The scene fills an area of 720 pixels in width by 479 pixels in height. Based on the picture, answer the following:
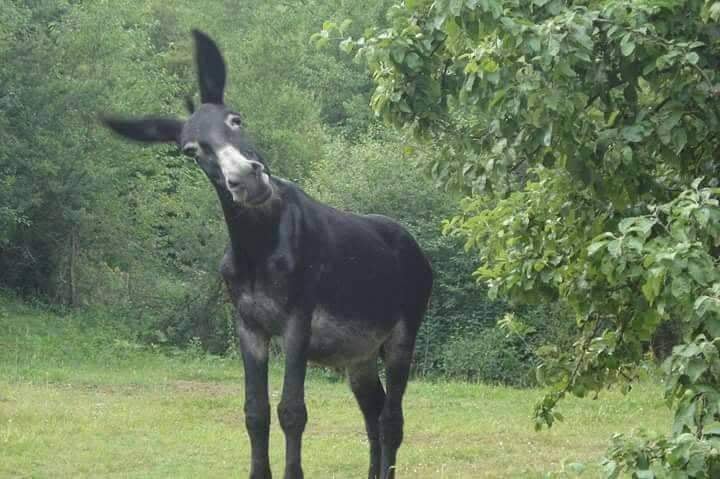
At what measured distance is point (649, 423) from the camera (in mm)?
15148

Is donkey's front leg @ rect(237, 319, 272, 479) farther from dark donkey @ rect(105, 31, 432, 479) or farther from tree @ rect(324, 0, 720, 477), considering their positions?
tree @ rect(324, 0, 720, 477)

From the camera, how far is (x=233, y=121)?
704cm

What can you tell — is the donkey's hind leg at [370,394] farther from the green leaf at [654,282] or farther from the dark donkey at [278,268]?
the green leaf at [654,282]

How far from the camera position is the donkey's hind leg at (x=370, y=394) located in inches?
346

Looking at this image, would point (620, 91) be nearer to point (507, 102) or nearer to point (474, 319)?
point (507, 102)

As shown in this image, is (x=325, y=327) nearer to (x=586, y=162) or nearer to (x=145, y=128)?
(x=145, y=128)

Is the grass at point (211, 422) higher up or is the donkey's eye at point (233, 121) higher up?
the donkey's eye at point (233, 121)

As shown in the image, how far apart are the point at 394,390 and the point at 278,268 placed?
1764 mm

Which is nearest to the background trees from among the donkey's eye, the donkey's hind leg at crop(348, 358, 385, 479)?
the donkey's hind leg at crop(348, 358, 385, 479)

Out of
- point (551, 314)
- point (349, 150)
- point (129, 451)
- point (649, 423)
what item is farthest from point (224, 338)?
point (129, 451)

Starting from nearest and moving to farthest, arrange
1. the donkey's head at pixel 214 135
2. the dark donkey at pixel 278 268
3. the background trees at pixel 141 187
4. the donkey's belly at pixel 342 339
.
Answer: the donkey's head at pixel 214 135, the dark donkey at pixel 278 268, the donkey's belly at pixel 342 339, the background trees at pixel 141 187

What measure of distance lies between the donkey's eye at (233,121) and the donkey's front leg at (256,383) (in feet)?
3.95

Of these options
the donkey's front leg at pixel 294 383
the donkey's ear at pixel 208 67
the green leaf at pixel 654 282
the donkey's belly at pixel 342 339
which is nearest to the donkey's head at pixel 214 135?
the donkey's ear at pixel 208 67

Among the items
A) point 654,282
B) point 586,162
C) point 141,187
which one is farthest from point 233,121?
point 141,187
